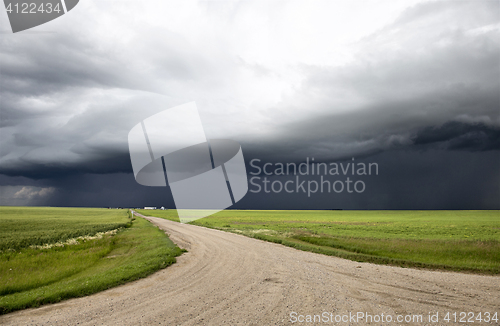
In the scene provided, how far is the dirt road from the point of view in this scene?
764 centimetres

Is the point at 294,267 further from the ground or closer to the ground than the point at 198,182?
closer to the ground

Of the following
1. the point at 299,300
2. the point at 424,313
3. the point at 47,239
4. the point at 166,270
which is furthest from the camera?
the point at 47,239

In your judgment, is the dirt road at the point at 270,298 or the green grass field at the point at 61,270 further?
the green grass field at the point at 61,270

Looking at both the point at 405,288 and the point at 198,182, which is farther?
the point at 198,182

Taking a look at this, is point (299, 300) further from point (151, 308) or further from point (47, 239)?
point (47, 239)

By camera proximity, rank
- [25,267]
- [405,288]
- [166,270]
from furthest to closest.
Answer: [25,267] < [166,270] < [405,288]

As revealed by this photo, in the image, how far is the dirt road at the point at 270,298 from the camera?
25.1 feet

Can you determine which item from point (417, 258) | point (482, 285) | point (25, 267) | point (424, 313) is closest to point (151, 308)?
point (424, 313)

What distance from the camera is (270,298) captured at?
30.4 ft

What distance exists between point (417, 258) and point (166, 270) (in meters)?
16.1

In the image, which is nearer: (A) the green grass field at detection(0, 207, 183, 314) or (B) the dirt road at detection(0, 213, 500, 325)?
(B) the dirt road at detection(0, 213, 500, 325)

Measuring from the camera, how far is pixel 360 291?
33.1ft

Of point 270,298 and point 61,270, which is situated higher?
point 270,298

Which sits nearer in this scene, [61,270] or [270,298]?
[270,298]
